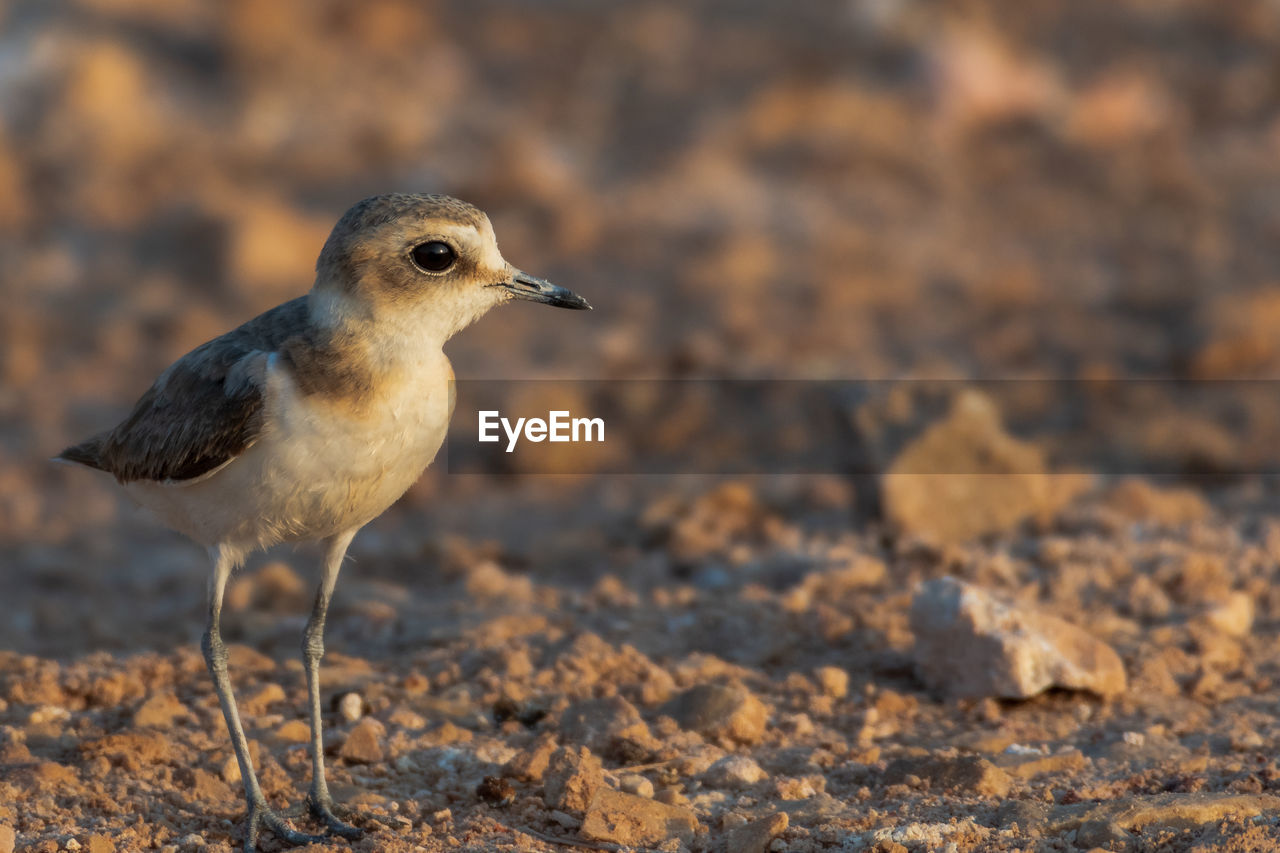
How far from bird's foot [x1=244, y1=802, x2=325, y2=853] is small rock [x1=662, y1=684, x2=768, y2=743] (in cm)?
134

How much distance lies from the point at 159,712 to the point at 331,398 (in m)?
1.55

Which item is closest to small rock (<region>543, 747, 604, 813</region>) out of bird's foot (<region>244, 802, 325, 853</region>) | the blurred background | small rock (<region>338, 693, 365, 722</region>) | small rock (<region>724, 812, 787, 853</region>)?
small rock (<region>724, 812, 787, 853</region>)

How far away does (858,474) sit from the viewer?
284 inches

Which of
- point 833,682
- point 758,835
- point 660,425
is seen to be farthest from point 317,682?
point 660,425

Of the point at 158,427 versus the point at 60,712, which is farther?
the point at 60,712

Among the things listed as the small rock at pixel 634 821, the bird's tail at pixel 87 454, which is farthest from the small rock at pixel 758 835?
the bird's tail at pixel 87 454

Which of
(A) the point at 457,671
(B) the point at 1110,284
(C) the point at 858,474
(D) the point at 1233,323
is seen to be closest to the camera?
(A) the point at 457,671

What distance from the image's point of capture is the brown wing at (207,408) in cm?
400

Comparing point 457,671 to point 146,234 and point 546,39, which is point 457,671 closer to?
point 146,234

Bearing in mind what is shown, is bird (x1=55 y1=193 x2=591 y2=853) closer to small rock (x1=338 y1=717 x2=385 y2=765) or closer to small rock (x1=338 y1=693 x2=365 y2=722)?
small rock (x1=338 y1=717 x2=385 y2=765)

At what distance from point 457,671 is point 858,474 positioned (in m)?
2.69

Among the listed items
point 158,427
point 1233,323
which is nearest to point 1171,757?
point 158,427

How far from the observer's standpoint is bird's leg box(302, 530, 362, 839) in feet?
13.7

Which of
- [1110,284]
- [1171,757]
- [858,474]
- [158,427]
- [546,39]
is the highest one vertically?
[546,39]
